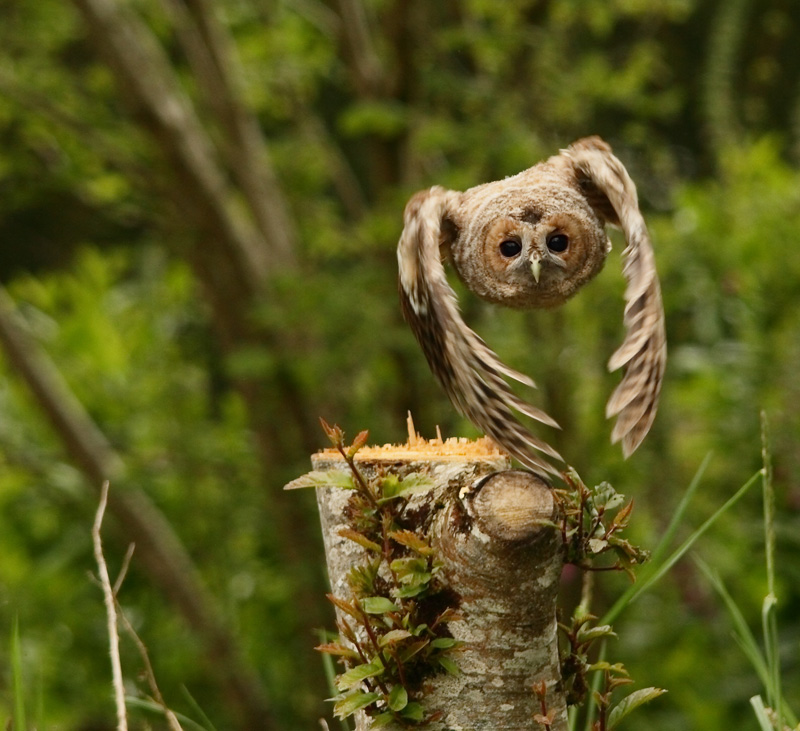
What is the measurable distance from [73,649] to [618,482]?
7.80ft

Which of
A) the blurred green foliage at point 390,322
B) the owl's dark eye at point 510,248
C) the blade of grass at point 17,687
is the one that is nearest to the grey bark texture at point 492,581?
the owl's dark eye at point 510,248

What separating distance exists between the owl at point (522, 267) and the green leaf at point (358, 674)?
0.25 m

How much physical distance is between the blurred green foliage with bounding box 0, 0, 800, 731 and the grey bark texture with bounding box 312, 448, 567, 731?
2.32m

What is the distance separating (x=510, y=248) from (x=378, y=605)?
407 mm

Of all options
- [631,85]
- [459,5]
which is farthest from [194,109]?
[631,85]

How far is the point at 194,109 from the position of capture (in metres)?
4.55

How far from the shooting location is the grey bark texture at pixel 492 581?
3.31ft

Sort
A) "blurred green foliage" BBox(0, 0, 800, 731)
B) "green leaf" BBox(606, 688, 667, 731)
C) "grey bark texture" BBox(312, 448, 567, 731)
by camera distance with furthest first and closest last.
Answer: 1. "blurred green foliage" BBox(0, 0, 800, 731)
2. "green leaf" BBox(606, 688, 667, 731)
3. "grey bark texture" BBox(312, 448, 567, 731)

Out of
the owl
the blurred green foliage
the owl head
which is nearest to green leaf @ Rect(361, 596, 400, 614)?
the owl

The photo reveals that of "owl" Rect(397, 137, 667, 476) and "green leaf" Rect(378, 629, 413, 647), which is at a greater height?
"owl" Rect(397, 137, 667, 476)

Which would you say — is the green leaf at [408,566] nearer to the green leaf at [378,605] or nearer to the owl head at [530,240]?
the green leaf at [378,605]

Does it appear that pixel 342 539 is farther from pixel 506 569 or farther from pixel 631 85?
pixel 631 85

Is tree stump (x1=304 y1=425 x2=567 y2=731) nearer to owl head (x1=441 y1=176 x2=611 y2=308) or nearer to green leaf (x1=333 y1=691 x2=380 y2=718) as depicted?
green leaf (x1=333 y1=691 x2=380 y2=718)

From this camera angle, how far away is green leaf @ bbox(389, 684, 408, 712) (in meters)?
1.06
